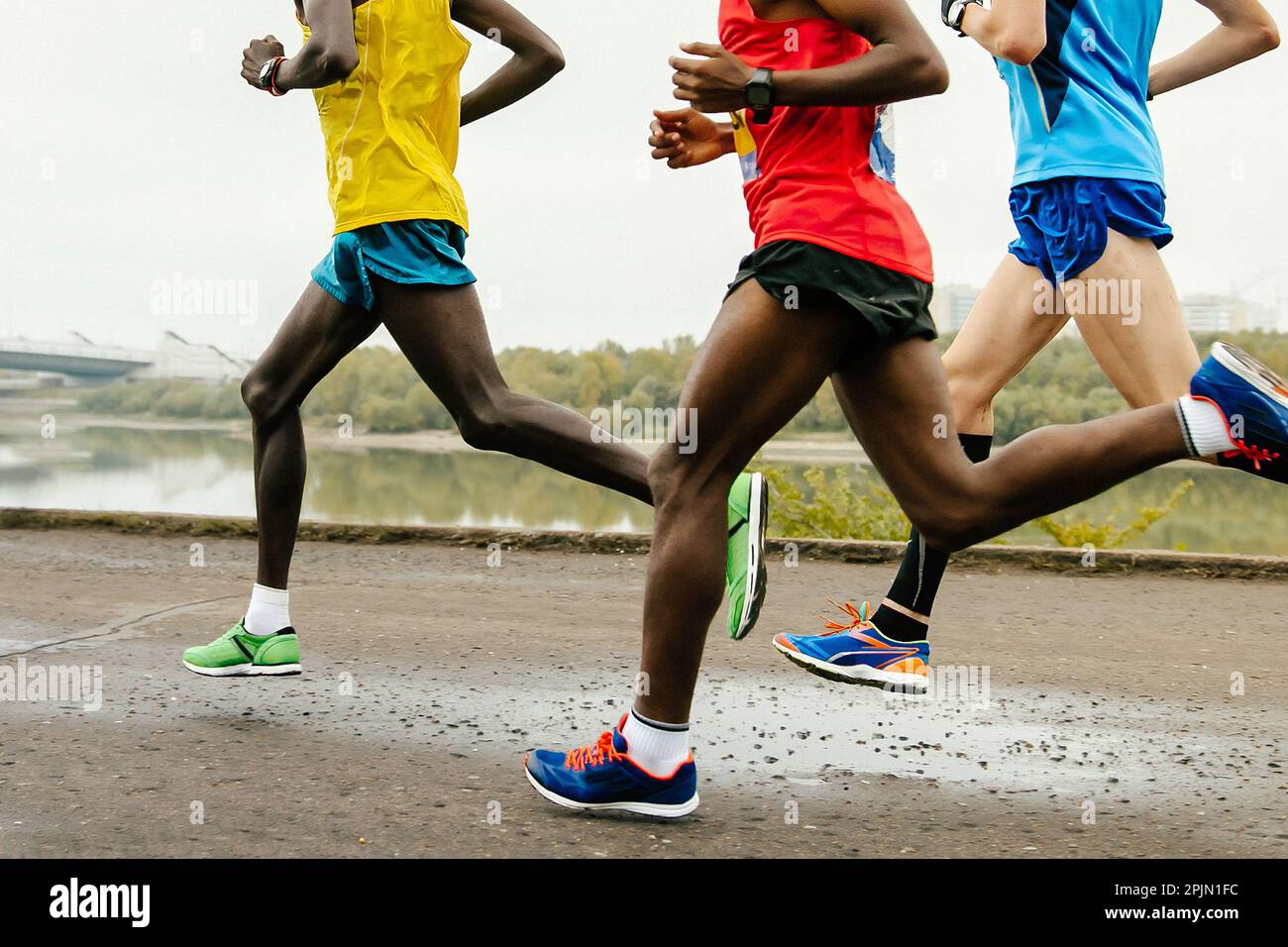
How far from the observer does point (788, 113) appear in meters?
3.04

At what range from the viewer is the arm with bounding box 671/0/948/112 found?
2842 mm

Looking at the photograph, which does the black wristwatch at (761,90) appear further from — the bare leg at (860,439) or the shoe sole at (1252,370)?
the shoe sole at (1252,370)

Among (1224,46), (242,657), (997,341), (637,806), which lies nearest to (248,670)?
(242,657)

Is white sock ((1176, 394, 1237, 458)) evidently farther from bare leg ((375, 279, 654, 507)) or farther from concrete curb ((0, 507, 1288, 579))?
concrete curb ((0, 507, 1288, 579))

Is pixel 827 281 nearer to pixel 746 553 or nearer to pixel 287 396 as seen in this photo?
pixel 746 553

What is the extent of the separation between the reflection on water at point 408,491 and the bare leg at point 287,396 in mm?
3668

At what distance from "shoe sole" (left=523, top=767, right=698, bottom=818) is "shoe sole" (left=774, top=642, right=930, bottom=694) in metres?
0.89

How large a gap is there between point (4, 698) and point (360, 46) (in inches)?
90.1

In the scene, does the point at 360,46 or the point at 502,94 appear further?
the point at 502,94

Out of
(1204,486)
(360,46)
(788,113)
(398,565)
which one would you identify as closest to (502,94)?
(360,46)

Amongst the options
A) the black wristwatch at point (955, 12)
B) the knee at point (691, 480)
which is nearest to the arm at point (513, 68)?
the black wristwatch at point (955, 12)

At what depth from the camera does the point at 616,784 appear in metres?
3.12

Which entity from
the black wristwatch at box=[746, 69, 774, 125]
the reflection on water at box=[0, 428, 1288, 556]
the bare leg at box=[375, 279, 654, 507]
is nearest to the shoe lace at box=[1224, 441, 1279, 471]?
the black wristwatch at box=[746, 69, 774, 125]

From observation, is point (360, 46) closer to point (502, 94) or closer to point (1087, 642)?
point (502, 94)
